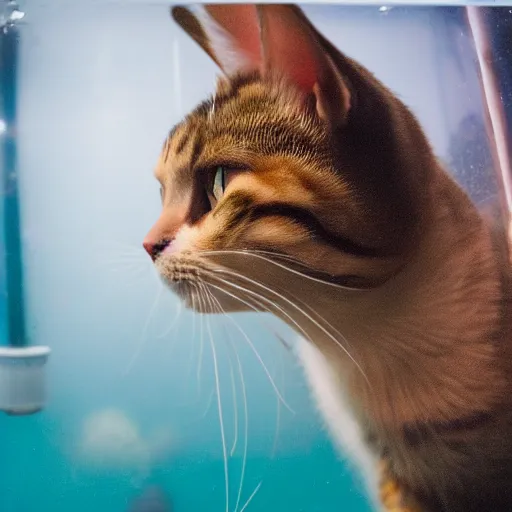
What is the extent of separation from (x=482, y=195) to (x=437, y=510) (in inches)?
28.0

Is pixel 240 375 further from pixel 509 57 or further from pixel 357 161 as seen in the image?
pixel 509 57

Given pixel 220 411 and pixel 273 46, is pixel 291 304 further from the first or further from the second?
pixel 273 46

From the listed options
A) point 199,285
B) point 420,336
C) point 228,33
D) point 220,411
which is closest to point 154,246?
point 199,285

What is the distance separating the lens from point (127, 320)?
1.09 metres

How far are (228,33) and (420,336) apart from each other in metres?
0.80

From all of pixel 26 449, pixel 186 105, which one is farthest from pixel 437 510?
pixel 186 105

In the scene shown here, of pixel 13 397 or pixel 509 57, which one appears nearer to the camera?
A: pixel 13 397

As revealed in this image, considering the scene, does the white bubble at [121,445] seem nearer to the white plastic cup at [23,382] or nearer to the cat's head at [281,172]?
the white plastic cup at [23,382]

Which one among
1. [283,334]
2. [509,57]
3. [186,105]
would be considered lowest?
[283,334]

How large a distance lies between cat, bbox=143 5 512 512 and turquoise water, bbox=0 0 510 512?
0.21ft

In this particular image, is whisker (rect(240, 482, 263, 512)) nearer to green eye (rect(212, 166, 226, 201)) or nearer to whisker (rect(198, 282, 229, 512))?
whisker (rect(198, 282, 229, 512))

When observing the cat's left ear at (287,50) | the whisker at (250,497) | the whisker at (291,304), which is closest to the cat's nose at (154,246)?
the whisker at (291,304)

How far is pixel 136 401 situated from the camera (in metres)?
1.08

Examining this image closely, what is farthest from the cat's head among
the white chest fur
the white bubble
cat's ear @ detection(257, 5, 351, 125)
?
the white bubble
